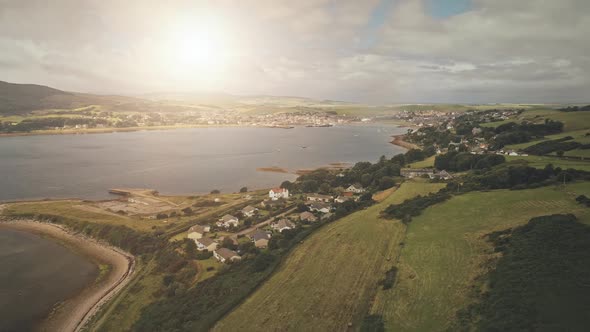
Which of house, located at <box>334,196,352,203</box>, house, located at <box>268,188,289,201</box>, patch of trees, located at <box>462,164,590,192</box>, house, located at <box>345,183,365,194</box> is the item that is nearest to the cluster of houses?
house, located at <box>345,183,365,194</box>

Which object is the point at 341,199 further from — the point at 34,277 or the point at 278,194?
the point at 34,277

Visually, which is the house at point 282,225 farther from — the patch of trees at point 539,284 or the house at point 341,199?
the patch of trees at point 539,284

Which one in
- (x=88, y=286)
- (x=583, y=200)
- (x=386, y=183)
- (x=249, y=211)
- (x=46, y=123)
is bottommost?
(x=88, y=286)

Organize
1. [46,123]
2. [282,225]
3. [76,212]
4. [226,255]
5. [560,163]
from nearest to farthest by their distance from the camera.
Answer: [226,255], [282,225], [560,163], [76,212], [46,123]

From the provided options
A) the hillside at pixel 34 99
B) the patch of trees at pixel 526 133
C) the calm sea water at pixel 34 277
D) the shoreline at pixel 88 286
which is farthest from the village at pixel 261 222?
the hillside at pixel 34 99

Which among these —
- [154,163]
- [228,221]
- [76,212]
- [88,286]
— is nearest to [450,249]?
[228,221]

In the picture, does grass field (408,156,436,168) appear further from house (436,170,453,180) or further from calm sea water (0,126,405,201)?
calm sea water (0,126,405,201)
